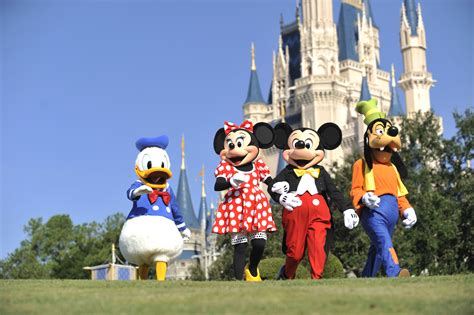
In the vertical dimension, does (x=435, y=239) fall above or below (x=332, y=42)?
below

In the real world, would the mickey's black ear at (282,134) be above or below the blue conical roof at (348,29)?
below

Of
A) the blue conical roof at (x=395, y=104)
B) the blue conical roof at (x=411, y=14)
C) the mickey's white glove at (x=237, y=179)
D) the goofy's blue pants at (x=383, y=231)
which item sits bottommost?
the goofy's blue pants at (x=383, y=231)

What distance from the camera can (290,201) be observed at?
920 centimetres

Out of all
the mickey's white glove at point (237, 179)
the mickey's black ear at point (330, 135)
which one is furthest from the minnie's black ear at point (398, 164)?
the mickey's white glove at point (237, 179)

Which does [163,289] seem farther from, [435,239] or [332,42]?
[332,42]

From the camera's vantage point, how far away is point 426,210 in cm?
2180

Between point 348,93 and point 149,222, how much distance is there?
51.2m

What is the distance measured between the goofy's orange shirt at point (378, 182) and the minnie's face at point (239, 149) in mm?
1409

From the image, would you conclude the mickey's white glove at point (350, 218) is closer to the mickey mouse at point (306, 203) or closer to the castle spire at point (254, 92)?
the mickey mouse at point (306, 203)

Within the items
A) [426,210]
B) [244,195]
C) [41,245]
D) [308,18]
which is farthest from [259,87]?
[244,195]

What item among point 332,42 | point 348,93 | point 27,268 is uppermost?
point 332,42

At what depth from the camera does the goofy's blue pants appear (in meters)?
9.27

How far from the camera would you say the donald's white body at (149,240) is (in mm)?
9422

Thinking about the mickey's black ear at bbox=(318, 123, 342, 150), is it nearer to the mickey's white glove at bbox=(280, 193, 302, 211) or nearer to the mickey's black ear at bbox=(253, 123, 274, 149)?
the mickey's black ear at bbox=(253, 123, 274, 149)
